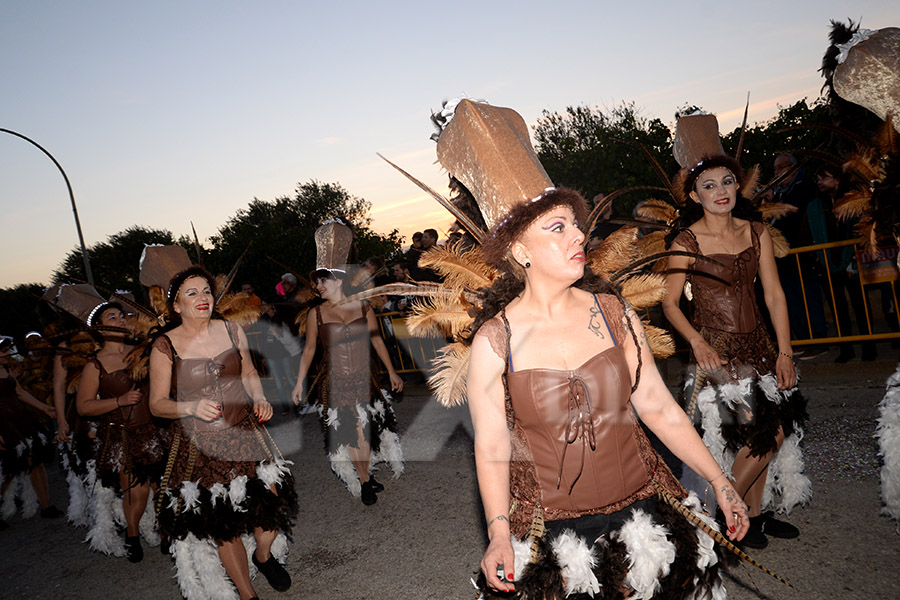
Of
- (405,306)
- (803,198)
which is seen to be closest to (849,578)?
(803,198)

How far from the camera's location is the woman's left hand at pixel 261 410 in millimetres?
4488

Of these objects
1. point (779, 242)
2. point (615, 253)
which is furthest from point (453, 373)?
point (779, 242)

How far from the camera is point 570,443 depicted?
2367 millimetres

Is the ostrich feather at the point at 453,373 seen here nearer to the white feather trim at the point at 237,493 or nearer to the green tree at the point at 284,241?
the white feather trim at the point at 237,493

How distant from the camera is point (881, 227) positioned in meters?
3.67

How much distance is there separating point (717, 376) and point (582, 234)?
2.13 m

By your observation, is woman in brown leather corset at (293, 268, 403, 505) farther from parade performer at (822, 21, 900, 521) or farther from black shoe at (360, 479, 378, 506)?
parade performer at (822, 21, 900, 521)

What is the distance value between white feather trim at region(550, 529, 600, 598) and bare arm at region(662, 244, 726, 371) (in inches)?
79.2

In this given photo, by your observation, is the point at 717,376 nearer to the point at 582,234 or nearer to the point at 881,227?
the point at 881,227

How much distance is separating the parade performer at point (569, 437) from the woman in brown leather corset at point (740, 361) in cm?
167

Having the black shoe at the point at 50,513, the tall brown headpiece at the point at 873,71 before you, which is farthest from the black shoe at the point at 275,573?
the tall brown headpiece at the point at 873,71

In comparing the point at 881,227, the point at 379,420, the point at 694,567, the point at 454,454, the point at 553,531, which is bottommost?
the point at 454,454

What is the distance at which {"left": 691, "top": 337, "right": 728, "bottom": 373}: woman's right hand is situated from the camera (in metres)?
3.93

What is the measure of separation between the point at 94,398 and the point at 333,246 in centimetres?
256
